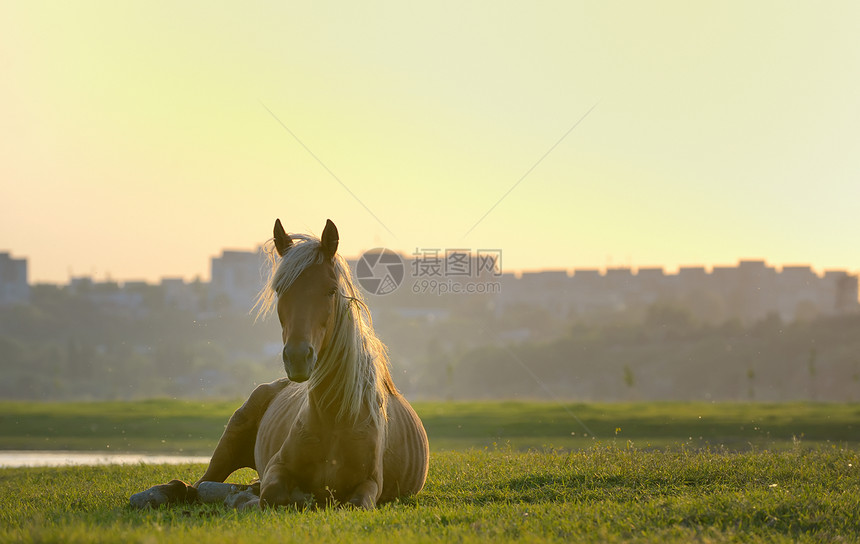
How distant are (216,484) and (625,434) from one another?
23.3 m

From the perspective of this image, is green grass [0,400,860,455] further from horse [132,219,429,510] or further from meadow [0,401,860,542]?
horse [132,219,429,510]

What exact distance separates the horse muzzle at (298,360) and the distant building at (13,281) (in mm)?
142969

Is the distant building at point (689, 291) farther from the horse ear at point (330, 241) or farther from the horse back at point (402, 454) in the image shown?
the horse ear at point (330, 241)

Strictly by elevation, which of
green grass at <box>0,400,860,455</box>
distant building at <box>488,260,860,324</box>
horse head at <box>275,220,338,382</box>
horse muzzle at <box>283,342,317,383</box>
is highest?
distant building at <box>488,260,860,324</box>

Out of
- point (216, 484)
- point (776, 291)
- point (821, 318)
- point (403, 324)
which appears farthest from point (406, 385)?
point (216, 484)

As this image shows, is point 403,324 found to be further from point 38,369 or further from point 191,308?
point 38,369

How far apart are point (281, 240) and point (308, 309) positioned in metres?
1.10

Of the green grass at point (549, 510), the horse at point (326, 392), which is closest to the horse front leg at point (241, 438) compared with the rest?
the horse at point (326, 392)

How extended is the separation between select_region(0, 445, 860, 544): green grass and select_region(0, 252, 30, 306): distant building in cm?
13894

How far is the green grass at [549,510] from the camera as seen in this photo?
20.0 feet

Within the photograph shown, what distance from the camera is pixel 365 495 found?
25.4 ft

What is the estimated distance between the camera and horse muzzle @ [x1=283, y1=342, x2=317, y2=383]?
6844 millimetres

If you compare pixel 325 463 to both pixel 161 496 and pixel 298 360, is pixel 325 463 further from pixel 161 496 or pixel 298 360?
pixel 161 496

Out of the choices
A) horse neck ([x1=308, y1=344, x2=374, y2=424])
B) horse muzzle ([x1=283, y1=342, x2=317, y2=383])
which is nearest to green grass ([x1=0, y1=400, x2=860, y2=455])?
horse neck ([x1=308, y1=344, x2=374, y2=424])
